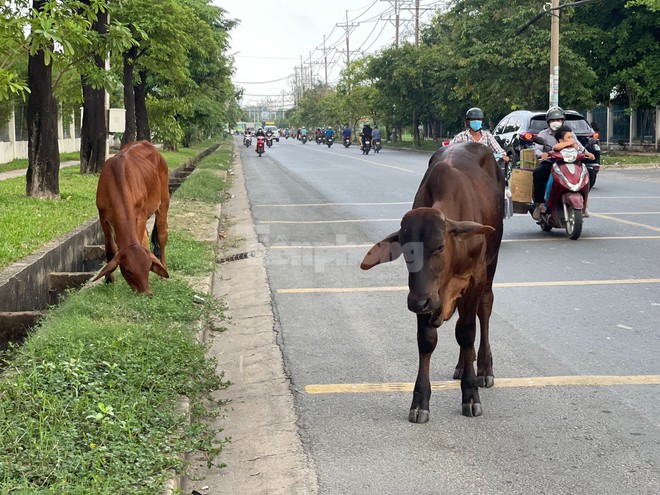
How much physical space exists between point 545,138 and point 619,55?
2576cm

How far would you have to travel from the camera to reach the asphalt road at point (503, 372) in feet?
15.1

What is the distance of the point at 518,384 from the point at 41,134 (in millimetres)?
12335

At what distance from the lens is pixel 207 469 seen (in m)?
4.71

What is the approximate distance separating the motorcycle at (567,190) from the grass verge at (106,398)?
673 cm

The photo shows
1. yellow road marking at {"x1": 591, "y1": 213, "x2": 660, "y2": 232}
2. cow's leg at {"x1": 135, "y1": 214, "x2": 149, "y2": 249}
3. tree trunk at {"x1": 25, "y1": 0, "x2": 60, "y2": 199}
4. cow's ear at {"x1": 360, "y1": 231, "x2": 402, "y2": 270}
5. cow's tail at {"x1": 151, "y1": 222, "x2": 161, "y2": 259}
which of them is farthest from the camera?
tree trunk at {"x1": 25, "y1": 0, "x2": 60, "y2": 199}

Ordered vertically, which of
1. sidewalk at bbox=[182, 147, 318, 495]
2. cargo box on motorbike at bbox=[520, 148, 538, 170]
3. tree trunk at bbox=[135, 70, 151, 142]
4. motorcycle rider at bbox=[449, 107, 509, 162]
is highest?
tree trunk at bbox=[135, 70, 151, 142]

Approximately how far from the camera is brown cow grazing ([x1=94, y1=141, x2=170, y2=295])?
7680 mm

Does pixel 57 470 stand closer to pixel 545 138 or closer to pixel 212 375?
pixel 212 375

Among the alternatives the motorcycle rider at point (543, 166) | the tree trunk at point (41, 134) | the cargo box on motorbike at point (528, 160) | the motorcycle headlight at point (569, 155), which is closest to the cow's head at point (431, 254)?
the motorcycle headlight at point (569, 155)

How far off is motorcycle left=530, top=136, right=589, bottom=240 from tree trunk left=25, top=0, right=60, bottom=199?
8.50m

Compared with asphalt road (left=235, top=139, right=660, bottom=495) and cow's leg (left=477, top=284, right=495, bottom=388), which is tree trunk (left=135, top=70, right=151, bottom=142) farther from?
cow's leg (left=477, top=284, right=495, bottom=388)

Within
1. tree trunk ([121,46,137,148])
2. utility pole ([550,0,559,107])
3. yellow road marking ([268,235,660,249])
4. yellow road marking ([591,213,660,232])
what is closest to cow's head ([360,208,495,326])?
yellow road marking ([268,235,660,249])

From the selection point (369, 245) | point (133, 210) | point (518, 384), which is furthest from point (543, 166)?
point (518, 384)

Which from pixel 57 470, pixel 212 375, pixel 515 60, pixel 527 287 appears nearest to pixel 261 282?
pixel 527 287
